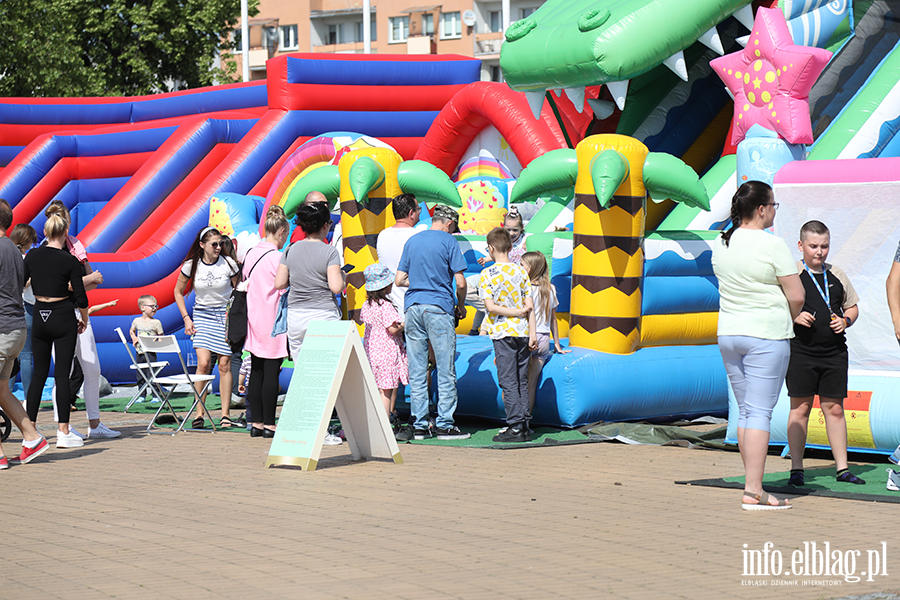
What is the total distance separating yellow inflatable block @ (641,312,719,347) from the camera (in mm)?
8328

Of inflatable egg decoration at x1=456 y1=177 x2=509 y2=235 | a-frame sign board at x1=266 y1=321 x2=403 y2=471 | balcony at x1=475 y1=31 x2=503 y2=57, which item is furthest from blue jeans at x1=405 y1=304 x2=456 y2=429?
balcony at x1=475 y1=31 x2=503 y2=57

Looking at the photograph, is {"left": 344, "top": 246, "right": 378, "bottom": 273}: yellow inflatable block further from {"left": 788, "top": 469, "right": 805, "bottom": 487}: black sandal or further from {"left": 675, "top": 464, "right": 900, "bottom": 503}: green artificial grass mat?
{"left": 788, "top": 469, "right": 805, "bottom": 487}: black sandal

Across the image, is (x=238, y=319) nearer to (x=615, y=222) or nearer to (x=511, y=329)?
(x=511, y=329)

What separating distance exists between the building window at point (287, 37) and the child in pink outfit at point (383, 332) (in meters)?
44.7

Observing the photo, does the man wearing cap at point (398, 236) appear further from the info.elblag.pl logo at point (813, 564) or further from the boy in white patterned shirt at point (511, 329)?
the info.elblag.pl logo at point (813, 564)

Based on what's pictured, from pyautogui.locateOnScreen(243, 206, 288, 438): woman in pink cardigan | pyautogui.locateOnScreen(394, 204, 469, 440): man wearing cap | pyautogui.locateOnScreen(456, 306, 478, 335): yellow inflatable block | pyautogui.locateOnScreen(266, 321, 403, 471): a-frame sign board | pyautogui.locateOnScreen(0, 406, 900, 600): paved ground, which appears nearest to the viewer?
pyautogui.locateOnScreen(0, 406, 900, 600): paved ground

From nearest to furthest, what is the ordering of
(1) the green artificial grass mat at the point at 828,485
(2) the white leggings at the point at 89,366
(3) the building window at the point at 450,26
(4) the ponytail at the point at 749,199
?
(4) the ponytail at the point at 749,199
(1) the green artificial grass mat at the point at 828,485
(2) the white leggings at the point at 89,366
(3) the building window at the point at 450,26

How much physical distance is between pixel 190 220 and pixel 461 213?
3.31 m

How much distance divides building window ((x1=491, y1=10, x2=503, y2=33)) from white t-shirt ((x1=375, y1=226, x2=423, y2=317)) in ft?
130

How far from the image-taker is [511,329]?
295 inches

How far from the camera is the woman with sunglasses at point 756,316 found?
16.5 ft

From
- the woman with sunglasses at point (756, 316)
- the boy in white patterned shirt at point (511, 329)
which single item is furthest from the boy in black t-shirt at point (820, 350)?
the boy in white patterned shirt at point (511, 329)

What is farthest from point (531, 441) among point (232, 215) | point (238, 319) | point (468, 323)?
point (232, 215)

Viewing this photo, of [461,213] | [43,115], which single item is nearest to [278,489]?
[461,213]
